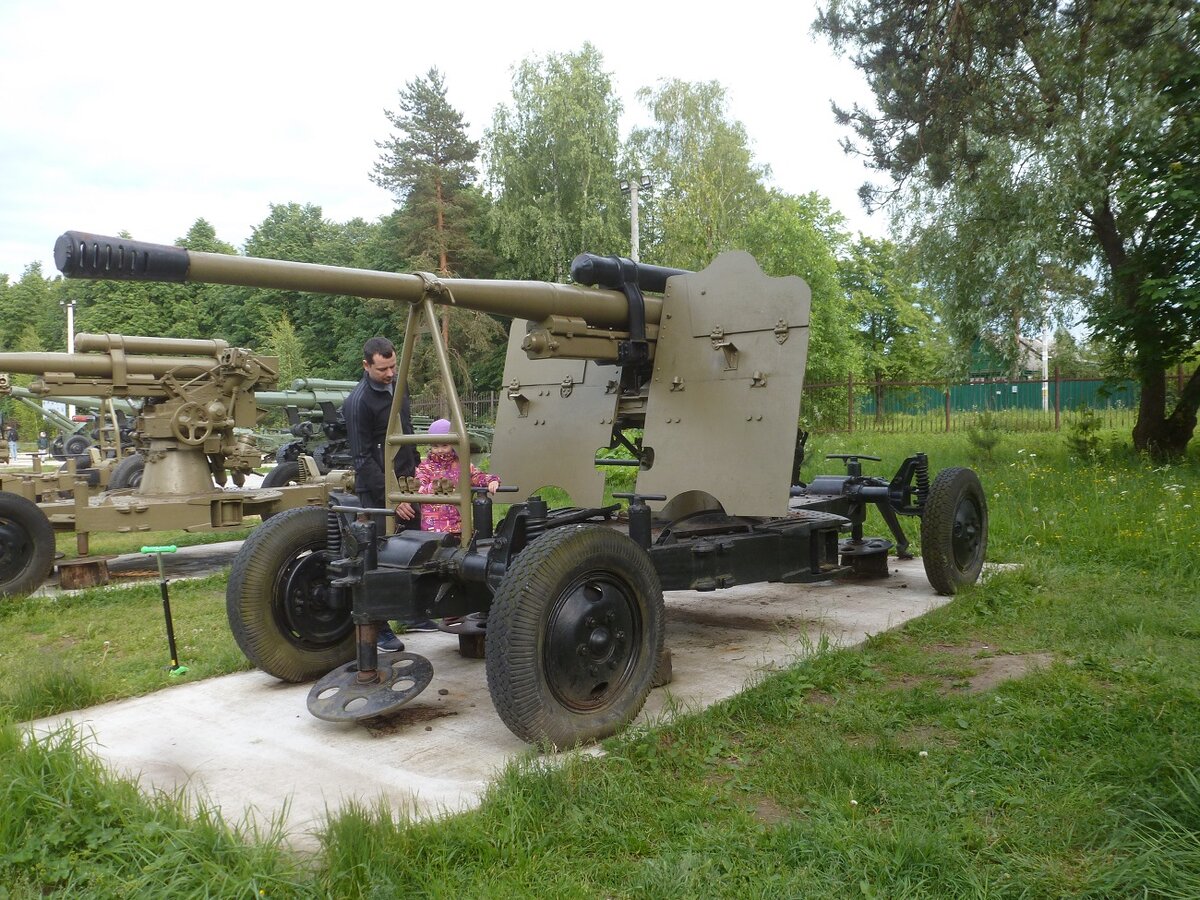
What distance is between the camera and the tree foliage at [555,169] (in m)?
32.7

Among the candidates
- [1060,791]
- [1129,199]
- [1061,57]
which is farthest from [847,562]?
[1061,57]

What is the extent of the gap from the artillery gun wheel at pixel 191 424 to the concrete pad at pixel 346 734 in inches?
159

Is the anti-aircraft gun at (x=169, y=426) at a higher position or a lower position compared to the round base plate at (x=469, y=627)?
higher

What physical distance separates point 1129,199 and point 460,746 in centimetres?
1086

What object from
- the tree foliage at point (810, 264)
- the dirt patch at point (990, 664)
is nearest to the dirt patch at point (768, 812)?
the dirt patch at point (990, 664)

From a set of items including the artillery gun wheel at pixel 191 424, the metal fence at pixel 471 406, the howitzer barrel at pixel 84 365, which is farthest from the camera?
the metal fence at pixel 471 406

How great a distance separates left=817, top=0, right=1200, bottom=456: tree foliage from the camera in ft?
36.8

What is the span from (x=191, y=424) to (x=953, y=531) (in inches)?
265

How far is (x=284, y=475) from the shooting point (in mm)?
12672

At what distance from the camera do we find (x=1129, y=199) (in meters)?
11.6

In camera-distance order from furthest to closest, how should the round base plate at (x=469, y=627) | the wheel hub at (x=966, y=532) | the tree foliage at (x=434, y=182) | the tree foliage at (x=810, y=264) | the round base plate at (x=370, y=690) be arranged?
the tree foliage at (x=434, y=182), the tree foliage at (x=810, y=264), the wheel hub at (x=966, y=532), the round base plate at (x=469, y=627), the round base plate at (x=370, y=690)

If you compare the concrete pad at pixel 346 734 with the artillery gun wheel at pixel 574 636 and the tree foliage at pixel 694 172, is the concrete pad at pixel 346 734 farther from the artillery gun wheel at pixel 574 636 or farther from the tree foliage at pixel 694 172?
the tree foliage at pixel 694 172

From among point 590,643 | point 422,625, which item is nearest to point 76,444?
point 422,625

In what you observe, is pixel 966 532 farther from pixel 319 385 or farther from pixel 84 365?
pixel 319 385
